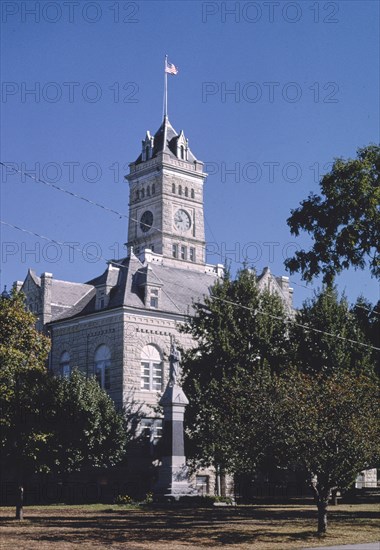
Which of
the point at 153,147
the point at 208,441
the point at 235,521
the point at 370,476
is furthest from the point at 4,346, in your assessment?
the point at 153,147

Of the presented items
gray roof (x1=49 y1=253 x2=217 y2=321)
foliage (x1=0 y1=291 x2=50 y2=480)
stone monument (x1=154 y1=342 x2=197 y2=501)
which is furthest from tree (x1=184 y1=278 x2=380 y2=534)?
foliage (x1=0 y1=291 x2=50 y2=480)

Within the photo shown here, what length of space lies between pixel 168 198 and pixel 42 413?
62.5 m

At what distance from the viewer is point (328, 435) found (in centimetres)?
2614

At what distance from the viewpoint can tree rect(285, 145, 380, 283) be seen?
33.8 m

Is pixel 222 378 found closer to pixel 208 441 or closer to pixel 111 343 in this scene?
pixel 208 441

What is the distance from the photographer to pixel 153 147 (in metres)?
104

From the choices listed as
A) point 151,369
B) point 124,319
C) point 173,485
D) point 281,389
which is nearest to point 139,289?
point 124,319

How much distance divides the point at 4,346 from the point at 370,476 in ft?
139

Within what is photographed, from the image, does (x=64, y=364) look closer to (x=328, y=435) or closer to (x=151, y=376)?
(x=151, y=376)

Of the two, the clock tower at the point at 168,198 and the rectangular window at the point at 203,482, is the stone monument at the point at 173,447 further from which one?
the clock tower at the point at 168,198

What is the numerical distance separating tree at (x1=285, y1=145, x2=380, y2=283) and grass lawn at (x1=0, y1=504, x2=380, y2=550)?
412 inches

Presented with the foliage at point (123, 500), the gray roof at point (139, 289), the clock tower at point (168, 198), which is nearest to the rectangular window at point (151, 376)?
the gray roof at point (139, 289)

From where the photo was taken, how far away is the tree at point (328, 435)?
26.1m

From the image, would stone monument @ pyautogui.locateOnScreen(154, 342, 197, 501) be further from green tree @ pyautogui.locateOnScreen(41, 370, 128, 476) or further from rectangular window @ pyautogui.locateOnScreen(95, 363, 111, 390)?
rectangular window @ pyautogui.locateOnScreen(95, 363, 111, 390)
